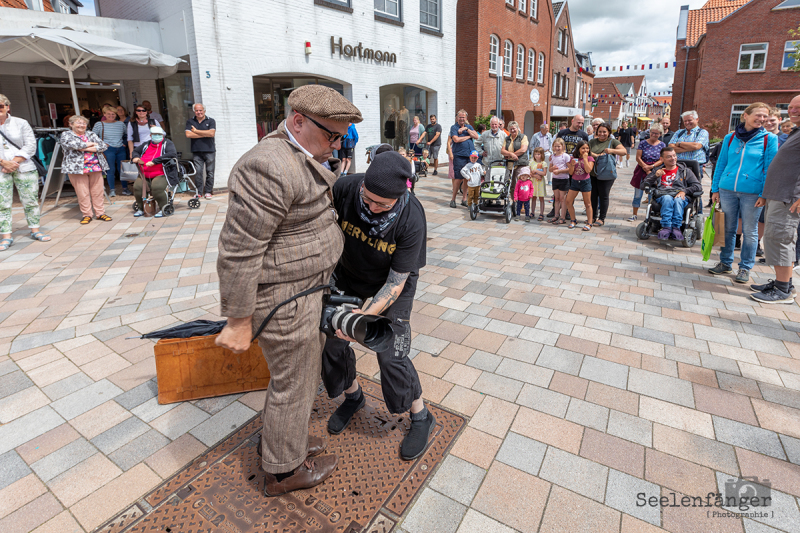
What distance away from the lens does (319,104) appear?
73.5 inches

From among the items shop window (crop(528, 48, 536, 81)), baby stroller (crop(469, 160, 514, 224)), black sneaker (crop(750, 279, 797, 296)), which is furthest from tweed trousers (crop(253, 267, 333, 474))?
shop window (crop(528, 48, 536, 81))

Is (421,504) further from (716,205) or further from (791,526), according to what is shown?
(716,205)

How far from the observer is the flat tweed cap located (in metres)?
1.87

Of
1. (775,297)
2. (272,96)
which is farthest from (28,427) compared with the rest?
(272,96)

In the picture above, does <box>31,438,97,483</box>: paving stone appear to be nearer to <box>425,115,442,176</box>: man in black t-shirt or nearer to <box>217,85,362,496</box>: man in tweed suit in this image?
<box>217,85,362,496</box>: man in tweed suit

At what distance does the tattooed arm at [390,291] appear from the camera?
2342mm

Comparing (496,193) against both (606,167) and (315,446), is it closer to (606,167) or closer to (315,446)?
(606,167)

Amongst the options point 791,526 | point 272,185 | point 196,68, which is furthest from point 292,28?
point 791,526

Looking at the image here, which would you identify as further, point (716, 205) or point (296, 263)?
point (716, 205)

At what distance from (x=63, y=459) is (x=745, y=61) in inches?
1391

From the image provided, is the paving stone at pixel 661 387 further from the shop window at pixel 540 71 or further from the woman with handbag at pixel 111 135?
the shop window at pixel 540 71

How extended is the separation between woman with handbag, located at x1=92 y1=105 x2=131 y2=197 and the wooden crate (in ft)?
27.2

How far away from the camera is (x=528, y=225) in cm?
854

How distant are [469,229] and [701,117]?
2738 cm
